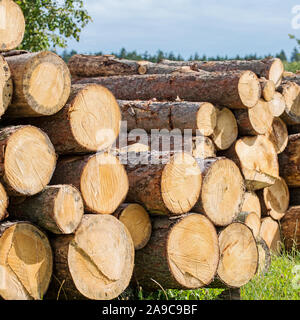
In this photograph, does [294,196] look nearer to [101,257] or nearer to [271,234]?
[271,234]

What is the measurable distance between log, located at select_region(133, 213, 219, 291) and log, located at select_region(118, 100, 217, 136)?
3.73ft

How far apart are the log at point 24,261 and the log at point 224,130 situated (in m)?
2.31

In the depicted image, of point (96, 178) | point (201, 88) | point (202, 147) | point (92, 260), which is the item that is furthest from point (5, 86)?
point (201, 88)

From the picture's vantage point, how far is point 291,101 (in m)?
6.34

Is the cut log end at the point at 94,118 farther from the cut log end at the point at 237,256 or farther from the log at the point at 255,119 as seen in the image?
the log at the point at 255,119

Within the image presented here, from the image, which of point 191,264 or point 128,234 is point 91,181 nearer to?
point 128,234

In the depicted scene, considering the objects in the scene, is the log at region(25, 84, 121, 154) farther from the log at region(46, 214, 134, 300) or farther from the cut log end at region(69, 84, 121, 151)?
the log at region(46, 214, 134, 300)

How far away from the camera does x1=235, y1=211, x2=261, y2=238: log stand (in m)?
5.30

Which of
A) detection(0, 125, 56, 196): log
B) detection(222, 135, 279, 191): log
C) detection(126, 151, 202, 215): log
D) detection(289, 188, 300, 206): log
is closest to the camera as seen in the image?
detection(0, 125, 56, 196): log

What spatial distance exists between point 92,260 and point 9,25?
1569 millimetres

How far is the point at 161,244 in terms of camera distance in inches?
148

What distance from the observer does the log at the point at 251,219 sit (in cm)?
530

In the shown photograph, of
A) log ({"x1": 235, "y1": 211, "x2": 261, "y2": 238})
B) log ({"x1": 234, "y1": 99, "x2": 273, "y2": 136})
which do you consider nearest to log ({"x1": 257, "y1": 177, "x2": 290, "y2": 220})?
log ({"x1": 235, "y1": 211, "x2": 261, "y2": 238})
